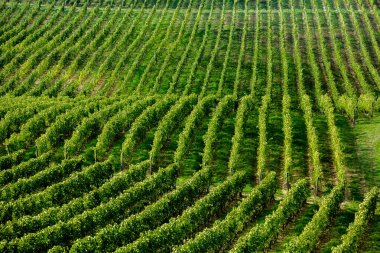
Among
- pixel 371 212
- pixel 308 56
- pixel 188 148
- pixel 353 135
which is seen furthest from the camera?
pixel 308 56

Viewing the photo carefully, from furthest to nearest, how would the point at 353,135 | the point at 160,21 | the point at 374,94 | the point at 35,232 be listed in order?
the point at 160,21, the point at 374,94, the point at 353,135, the point at 35,232

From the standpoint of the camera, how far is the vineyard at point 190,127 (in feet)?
119

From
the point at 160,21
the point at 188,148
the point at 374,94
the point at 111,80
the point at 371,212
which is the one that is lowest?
the point at 371,212

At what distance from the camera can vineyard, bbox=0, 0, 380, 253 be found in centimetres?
3641

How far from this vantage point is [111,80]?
74.2m

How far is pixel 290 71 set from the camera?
7625 centimetres

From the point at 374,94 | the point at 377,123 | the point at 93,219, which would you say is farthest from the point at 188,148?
the point at 374,94

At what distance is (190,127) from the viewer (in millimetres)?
54594

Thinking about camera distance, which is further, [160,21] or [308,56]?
[160,21]

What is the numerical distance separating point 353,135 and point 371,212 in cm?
1853

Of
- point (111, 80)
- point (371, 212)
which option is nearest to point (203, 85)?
point (111, 80)

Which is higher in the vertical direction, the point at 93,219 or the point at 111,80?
the point at 111,80

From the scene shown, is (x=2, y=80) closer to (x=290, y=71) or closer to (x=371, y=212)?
(x=290, y=71)

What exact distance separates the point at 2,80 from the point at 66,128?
26.6 meters
